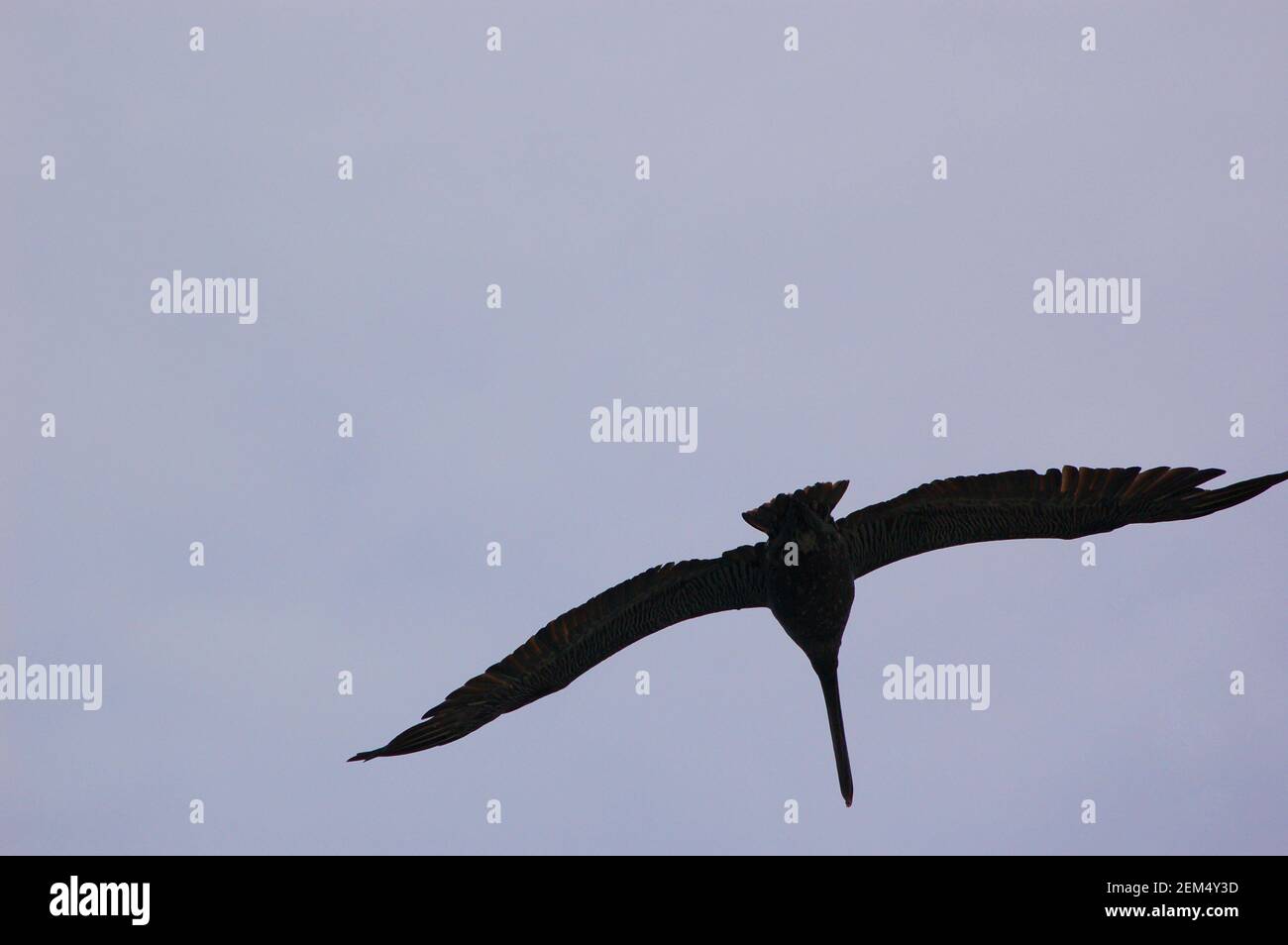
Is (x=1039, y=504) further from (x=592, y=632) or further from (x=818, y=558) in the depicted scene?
(x=592, y=632)

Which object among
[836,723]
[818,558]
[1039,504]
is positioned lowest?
[836,723]

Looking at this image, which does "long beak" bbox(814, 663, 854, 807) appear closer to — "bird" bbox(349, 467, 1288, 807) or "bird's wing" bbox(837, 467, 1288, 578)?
"bird" bbox(349, 467, 1288, 807)

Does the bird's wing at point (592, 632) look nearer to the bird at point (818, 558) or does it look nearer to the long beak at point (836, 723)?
the bird at point (818, 558)

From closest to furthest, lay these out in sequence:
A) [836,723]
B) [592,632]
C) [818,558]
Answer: [818,558] → [592,632] → [836,723]

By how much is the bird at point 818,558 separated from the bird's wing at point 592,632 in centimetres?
1

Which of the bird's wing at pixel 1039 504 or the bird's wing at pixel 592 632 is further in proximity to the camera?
the bird's wing at pixel 592 632

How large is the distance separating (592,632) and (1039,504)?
5299 millimetres

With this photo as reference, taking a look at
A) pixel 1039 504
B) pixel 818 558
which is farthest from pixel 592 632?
pixel 1039 504

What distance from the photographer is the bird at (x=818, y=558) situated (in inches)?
735

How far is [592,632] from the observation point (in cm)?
1934

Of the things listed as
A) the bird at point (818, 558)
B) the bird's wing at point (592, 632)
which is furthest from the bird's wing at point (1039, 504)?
the bird's wing at point (592, 632)
